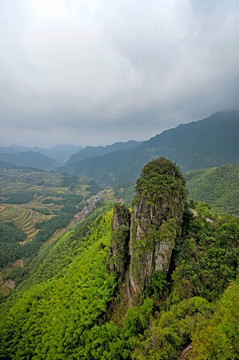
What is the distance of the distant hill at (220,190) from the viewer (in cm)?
9056

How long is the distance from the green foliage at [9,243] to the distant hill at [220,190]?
119m

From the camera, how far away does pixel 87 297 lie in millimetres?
31250

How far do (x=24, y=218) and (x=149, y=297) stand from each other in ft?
491

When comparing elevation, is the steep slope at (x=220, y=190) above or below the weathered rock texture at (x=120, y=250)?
below

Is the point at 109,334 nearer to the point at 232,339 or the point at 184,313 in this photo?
the point at 184,313

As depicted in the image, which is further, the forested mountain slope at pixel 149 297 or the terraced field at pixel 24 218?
the terraced field at pixel 24 218

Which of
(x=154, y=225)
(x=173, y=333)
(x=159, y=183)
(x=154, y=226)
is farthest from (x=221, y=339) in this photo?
(x=159, y=183)

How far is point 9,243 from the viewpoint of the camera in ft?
326

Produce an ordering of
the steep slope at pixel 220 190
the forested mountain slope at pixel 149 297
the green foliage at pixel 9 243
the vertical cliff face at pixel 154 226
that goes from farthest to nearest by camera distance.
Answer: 1. the steep slope at pixel 220 190
2. the green foliage at pixel 9 243
3. the vertical cliff face at pixel 154 226
4. the forested mountain slope at pixel 149 297

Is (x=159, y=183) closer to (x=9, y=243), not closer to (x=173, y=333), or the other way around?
(x=173, y=333)

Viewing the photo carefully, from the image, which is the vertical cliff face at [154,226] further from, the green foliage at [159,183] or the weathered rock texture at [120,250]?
the weathered rock texture at [120,250]

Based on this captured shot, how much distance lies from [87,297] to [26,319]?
1960 centimetres

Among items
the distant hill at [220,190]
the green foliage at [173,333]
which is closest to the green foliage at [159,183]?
the green foliage at [173,333]

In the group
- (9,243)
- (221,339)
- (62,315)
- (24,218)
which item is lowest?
(9,243)
